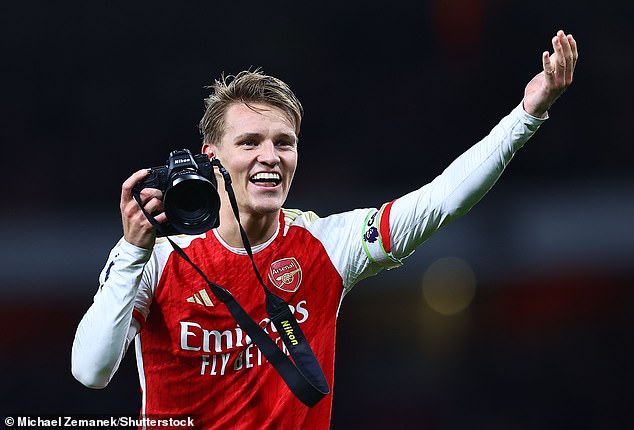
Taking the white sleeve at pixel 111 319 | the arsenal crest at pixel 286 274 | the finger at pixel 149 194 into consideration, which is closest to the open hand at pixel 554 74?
the arsenal crest at pixel 286 274

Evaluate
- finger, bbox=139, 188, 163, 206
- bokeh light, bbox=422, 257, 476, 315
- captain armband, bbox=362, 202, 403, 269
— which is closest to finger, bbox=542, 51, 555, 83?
captain armband, bbox=362, 202, 403, 269

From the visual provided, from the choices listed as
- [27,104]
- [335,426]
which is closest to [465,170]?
[335,426]

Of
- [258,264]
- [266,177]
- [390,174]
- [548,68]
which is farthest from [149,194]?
[390,174]

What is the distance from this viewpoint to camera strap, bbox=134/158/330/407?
3.25 m

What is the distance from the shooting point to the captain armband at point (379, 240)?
342 cm

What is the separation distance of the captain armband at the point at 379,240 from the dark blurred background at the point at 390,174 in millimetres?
3366

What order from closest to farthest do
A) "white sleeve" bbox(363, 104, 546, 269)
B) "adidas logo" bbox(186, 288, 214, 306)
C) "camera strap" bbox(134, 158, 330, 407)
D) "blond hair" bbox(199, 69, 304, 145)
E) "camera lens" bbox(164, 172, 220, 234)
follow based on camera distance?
"camera lens" bbox(164, 172, 220, 234) < "white sleeve" bbox(363, 104, 546, 269) < "camera strap" bbox(134, 158, 330, 407) < "adidas logo" bbox(186, 288, 214, 306) < "blond hair" bbox(199, 69, 304, 145)

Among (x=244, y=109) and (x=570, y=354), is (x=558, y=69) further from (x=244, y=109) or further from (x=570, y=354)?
(x=570, y=354)

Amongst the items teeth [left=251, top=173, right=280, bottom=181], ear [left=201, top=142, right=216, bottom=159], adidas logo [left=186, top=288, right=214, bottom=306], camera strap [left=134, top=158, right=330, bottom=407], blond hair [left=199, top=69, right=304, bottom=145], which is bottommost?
camera strap [left=134, top=158, right=330, bottom=407]

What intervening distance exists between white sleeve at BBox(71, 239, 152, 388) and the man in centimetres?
3

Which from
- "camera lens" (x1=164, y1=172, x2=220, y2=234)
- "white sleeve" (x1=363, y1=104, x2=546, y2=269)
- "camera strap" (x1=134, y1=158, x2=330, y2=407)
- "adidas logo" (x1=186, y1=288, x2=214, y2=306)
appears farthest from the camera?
"adidas logo" (x1=186, y1=288, x2=214, y2=306)

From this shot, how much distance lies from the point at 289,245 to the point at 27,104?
4.37 metres

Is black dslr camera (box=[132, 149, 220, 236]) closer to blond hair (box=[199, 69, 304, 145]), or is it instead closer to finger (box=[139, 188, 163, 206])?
finger (box=[139, 188, 163, 206])

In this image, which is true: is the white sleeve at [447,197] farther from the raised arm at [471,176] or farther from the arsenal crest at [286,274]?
the arsenal crest at [286,274]
